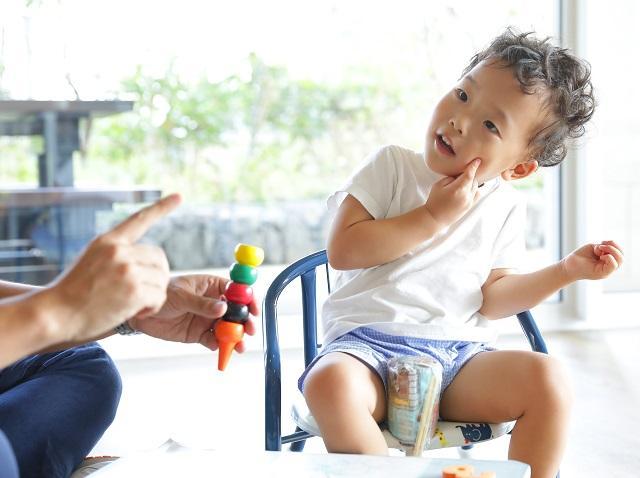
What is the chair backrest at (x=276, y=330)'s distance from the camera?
1.37 metres

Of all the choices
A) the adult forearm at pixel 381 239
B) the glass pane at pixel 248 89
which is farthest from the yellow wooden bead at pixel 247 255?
the glass pane at pixel 248 89

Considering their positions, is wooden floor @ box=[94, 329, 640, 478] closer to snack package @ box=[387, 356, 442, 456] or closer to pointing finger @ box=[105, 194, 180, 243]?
snack package @ box=[387, 356, 442, 456]

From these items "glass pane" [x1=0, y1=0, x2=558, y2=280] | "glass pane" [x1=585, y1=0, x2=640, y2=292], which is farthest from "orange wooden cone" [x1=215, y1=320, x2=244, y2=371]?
"glass pane" [x1=585, y1=0, x2=640, y2=292]

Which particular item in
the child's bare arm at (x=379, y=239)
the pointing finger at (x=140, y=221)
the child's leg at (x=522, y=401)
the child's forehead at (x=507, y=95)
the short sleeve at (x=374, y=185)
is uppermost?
the child's forehead at (x=507, y=95)

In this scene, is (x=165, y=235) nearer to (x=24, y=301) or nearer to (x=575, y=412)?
(x=575, y=412)

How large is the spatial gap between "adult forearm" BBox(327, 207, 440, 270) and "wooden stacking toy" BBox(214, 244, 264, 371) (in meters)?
0.38

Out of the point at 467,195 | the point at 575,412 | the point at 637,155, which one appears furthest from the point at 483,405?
the point at 637,155

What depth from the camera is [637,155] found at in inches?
134

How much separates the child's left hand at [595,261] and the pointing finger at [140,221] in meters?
0.78

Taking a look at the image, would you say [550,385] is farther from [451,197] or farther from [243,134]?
[243,134]

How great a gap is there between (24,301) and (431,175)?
863mm

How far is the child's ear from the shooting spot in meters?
1.60

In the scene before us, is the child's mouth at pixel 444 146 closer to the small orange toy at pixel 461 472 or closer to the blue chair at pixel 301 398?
the blue chair at pixel 301 398

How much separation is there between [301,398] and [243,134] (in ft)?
9.20
